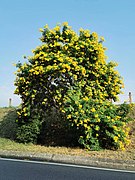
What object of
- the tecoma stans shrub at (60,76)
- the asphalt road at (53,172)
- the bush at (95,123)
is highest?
the tecoma stans shrub at (60,76)

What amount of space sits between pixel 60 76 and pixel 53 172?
446 cm

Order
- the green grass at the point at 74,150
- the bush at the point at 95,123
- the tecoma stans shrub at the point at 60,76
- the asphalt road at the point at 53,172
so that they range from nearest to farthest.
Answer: the asphalt road at the point at 53,172, the green grass at the point at 74,150, the bush at the point at 95,123, the tecoma stans shrub at the point at 60,76

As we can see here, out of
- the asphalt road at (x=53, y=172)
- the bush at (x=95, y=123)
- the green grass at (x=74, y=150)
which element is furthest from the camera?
the bush at (x=95, y=123)

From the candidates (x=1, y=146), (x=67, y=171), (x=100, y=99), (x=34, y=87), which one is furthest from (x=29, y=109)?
(x=67, y=171)

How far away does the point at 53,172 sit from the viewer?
614 centimetres

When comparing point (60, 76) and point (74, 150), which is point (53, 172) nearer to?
point (74, 150)

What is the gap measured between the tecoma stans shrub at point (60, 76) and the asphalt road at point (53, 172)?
3.04 metres

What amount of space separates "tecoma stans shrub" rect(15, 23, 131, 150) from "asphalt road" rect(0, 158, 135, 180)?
120 inches

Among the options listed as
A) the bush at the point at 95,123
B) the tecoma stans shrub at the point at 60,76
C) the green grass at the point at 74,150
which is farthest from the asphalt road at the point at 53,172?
the tecoma stans shrub at the point at 60,76

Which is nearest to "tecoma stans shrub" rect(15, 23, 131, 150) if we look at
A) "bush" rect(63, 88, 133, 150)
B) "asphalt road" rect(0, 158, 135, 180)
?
"bush" rect(63, 88, 133, 150)

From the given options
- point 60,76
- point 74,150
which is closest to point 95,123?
point 74,150

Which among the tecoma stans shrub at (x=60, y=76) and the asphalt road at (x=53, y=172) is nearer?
the asphalt road at (x=53, y=172)

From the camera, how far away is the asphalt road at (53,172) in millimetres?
5703

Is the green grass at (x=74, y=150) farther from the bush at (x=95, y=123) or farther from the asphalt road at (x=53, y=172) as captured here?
the asphalt road at (x=53, y=172)
